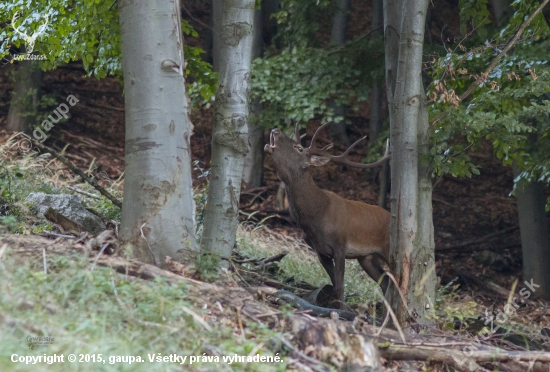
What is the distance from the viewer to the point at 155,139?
5.08m

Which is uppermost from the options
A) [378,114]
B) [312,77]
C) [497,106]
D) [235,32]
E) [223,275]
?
[378,114]

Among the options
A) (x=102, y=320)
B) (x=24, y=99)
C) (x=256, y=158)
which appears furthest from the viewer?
(x=256, y=158)

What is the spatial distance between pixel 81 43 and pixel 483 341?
17.8 ft

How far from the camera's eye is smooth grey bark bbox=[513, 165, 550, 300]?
11.9 m

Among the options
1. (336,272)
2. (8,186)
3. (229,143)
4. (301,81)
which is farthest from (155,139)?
(301,81)

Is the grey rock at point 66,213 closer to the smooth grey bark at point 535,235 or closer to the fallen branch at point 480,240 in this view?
the smooth grey bark at point 535,235

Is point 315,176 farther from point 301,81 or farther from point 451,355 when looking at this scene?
point 451,355

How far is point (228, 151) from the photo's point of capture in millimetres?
5836

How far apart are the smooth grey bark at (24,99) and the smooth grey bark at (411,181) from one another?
11.0m

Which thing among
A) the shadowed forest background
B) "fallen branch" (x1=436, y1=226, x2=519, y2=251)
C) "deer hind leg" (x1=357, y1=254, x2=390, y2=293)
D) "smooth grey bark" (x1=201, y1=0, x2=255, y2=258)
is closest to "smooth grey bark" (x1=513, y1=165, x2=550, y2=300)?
the shadowed forest background

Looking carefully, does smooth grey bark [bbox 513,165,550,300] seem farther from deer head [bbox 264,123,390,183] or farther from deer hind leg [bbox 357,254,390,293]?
deer head [bbox 264,123,390,183]

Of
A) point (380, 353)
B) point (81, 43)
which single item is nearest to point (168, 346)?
point (380, 353)

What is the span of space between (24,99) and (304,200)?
894 centimetres

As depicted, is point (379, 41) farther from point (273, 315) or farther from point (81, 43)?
point (273, 315)
